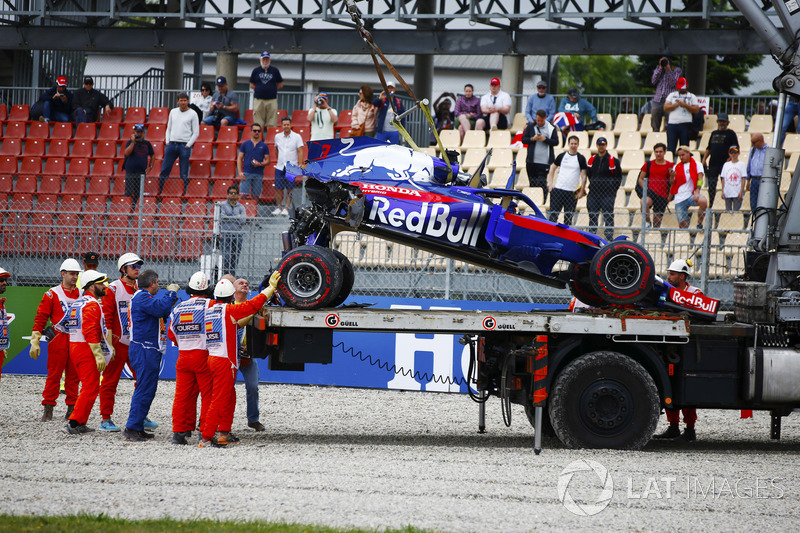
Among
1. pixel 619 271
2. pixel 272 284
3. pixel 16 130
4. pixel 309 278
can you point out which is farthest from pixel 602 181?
pixel 16 130

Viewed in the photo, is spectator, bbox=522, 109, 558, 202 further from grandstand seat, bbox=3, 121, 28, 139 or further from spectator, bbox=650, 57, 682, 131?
grandstand seat, bbox=3, 121, 28, 139

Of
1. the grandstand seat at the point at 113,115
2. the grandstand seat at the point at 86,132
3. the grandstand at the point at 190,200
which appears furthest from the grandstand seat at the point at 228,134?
the grandstand seat at the point at 113,115

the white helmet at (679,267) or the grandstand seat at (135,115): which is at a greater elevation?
the grandstand seat at (135,115)

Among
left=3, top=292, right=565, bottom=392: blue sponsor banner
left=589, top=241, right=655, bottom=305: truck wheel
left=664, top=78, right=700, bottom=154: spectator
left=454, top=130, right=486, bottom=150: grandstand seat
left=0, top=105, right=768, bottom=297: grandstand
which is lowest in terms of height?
left=3, top=292, right=565, bottom=392: blue sponsor banner

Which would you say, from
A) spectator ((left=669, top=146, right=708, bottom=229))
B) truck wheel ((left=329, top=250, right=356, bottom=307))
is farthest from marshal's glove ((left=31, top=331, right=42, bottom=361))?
spectator ((left=669, top=146, right=708, bottom=229))

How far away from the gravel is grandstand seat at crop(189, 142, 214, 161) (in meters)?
8.44

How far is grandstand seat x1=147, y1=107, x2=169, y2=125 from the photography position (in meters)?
21.1

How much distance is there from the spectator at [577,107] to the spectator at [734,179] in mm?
3821

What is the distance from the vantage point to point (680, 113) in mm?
17953

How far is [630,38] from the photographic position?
20.6m

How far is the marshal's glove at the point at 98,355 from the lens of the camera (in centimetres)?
1001

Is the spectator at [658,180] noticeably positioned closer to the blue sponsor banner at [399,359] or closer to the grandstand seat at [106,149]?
the blue sponsor banner at [399,359]

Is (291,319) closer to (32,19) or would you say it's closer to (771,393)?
(771,393)

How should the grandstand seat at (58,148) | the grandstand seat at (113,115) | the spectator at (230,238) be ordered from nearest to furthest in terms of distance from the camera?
the spectator at (230,238), the grandstand seat at (58,148), the grandstand seat at (113,115)
